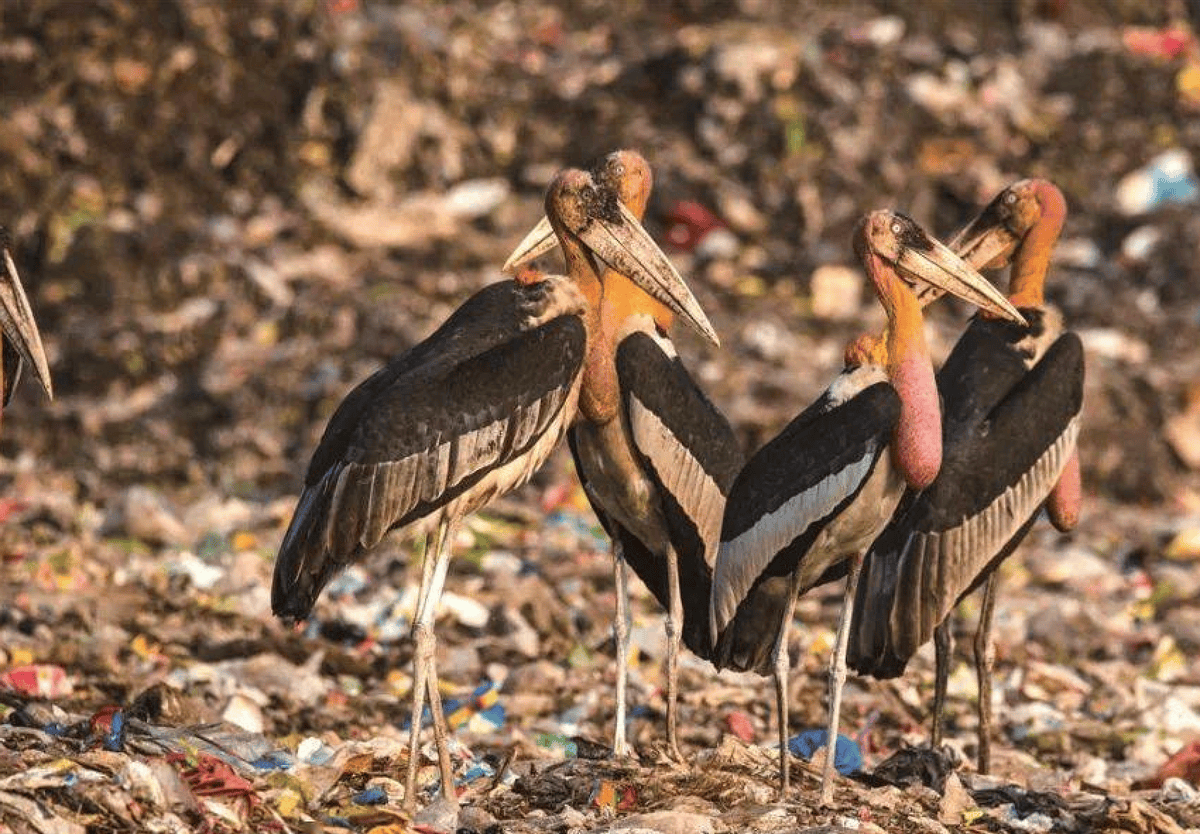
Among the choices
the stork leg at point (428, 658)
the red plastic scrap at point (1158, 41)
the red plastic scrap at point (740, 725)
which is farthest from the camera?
the red plastic scrap at point (1158, 41)

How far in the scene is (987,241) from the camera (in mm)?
7562

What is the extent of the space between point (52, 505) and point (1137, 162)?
6.70 metres

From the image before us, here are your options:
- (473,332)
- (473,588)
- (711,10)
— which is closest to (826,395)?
(473,332)

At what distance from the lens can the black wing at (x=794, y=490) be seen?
5664mm

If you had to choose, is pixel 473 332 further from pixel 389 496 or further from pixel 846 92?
pixel 846 92

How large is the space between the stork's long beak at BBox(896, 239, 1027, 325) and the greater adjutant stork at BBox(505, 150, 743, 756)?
78 cm

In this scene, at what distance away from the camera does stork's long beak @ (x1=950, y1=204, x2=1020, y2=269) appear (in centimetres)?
752

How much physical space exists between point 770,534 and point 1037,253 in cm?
201

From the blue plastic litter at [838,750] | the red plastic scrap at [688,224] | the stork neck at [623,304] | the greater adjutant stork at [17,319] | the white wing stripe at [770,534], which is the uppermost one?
the red plastic scrap at [688,224]

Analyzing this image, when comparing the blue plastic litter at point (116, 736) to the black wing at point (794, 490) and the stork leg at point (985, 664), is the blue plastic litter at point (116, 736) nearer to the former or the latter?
the black wing at point (794, 490)

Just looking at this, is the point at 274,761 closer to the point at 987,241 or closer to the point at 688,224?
the point at 987,241

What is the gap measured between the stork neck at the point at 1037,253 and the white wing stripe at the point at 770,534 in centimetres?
180

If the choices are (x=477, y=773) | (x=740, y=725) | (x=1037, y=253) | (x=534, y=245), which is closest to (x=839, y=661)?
(x=477, y=773)

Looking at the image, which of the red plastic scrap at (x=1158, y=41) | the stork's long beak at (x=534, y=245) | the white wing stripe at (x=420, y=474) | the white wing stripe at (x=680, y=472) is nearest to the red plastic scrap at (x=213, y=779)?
the white wing stripe at (x=420, y=474)
